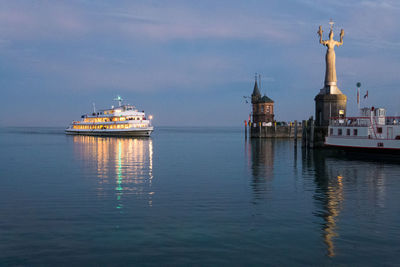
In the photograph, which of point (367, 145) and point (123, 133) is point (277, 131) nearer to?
point (123, 133)

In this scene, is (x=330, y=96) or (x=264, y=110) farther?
(x=264, y=110)

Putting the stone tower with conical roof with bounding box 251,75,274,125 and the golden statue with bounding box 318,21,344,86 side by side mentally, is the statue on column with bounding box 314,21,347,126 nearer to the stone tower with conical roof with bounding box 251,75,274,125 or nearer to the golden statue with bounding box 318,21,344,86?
the golden statue with bounding box 318,21,344,86

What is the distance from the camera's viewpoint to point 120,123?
11056 cm

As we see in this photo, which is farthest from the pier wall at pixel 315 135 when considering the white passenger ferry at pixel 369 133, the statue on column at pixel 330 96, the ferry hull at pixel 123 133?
the ferry hull at pixel 123 133

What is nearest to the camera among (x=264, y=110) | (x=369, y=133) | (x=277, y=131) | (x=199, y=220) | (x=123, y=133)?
(x=199, y=220)

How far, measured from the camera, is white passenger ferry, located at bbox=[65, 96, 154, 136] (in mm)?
107250

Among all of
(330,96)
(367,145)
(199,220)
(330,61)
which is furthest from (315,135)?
(199,220)

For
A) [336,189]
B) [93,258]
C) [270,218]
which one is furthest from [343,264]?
[336,189]

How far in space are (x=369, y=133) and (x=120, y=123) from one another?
79.3 meters

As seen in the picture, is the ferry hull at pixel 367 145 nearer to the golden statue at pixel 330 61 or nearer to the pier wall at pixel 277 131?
the golden statue at pixel 330 61

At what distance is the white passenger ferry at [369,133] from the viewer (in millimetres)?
42719

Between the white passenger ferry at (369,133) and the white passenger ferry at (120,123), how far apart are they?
6688 centimetres

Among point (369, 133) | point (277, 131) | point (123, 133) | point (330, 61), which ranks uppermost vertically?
point (330, 61)

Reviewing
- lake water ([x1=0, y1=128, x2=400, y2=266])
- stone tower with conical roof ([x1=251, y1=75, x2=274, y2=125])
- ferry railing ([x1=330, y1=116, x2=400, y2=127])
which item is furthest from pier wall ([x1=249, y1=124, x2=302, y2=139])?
lake water ([x1=0, y1=128, x2=400, y2=266])
